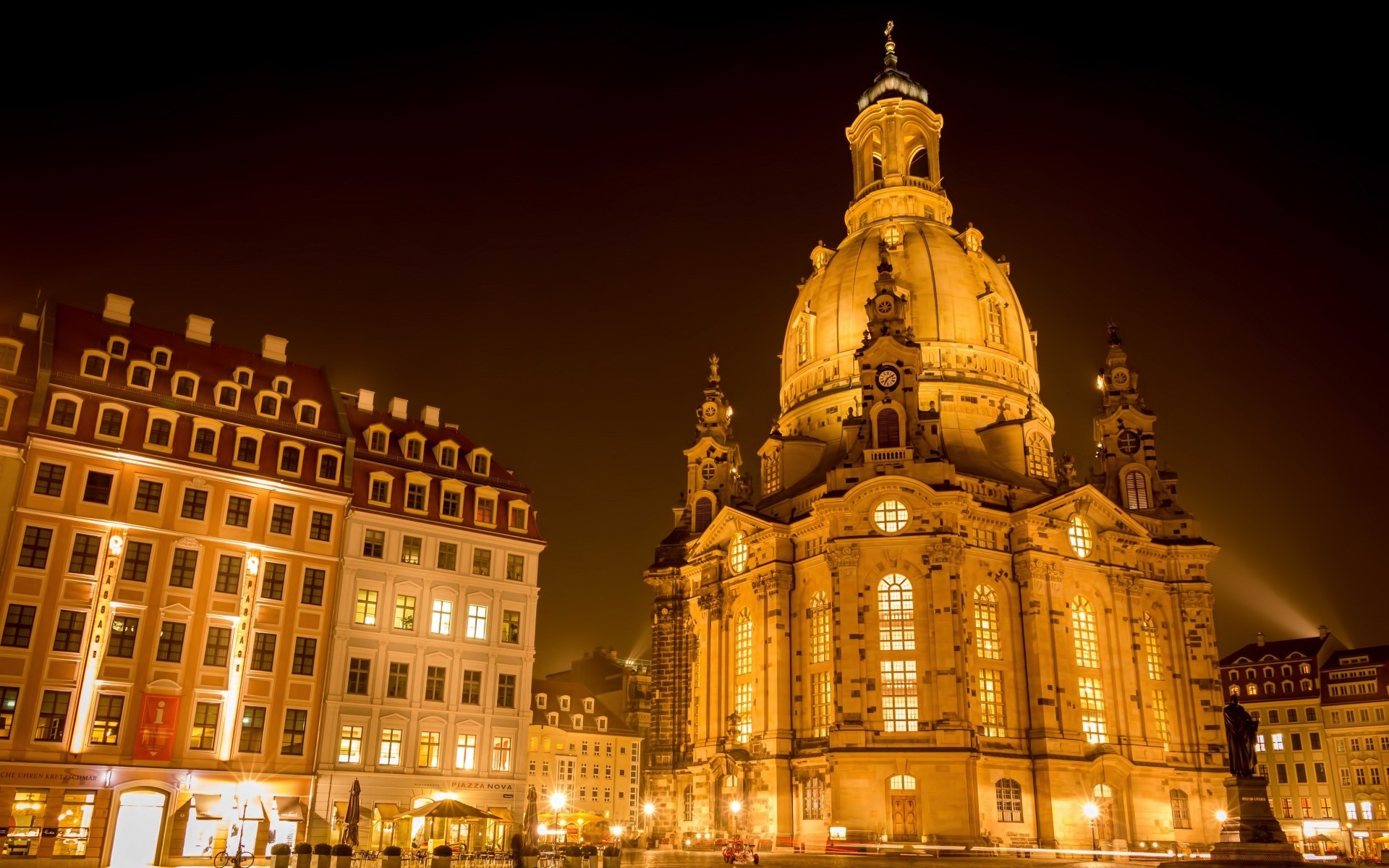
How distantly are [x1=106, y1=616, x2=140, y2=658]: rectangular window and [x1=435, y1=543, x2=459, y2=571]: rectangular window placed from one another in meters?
14.0

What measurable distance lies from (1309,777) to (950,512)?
57577 millimetres

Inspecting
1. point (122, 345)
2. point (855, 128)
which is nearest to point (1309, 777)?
point (855, 128)

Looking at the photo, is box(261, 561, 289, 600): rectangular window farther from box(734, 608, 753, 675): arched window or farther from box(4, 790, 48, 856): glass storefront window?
box(734, 608, 753, 675): arched window

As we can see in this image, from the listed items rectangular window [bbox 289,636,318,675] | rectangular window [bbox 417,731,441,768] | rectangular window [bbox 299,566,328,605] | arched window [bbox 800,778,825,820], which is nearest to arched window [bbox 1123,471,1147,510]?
arched window [bbox 800,778,825,820]

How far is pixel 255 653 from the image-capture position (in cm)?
4716

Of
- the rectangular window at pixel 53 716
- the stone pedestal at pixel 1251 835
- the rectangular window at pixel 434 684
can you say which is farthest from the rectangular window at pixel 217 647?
the stone pedestal at pixel 1251 835

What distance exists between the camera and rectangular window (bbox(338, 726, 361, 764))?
4806cm

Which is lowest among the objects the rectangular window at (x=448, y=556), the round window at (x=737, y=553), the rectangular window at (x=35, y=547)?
the rectangular window at (x=35, y=547)

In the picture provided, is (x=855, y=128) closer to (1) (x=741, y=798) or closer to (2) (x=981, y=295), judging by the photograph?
(2) (x=981, y=295)

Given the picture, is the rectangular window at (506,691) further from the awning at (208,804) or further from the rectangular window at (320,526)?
the awning at (208,804)

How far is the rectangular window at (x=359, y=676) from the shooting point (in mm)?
49344

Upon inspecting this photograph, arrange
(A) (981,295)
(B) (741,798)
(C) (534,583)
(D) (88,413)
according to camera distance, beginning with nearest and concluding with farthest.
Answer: (D) (88,413), (C) (534,583), (B) (741,798), (A) (981,295)

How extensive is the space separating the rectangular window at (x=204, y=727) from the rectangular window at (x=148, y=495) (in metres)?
8.73

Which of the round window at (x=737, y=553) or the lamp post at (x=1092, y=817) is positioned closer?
the lamp post at (x=1092, y=817)
